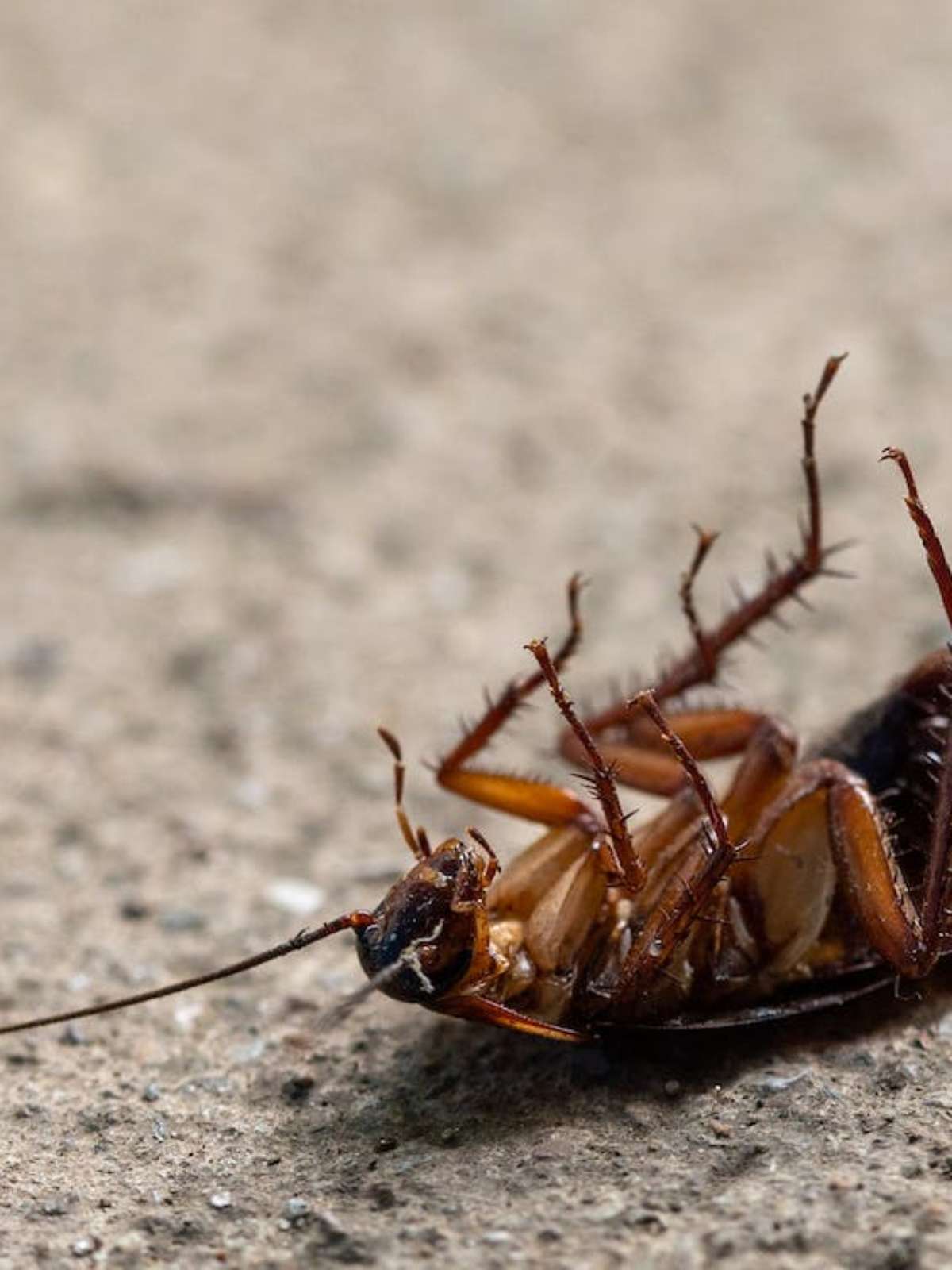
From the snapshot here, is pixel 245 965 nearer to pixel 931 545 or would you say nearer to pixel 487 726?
pixel 487 726

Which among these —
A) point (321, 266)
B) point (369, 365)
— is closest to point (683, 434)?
point (369, 365)

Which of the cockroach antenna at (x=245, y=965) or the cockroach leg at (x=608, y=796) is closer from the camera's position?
the cockroach antenna at (x=245, y=965)

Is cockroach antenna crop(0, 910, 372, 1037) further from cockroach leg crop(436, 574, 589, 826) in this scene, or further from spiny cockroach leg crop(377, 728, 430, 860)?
cockroach leg crop(436, 574, 589, 826)

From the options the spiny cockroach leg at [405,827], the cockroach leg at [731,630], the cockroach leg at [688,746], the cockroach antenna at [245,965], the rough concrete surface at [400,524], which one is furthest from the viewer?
the cockroach leg at [731,630]

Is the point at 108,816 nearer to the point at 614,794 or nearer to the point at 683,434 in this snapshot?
the point at 614,794

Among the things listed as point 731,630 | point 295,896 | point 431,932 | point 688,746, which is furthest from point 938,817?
point 295,896

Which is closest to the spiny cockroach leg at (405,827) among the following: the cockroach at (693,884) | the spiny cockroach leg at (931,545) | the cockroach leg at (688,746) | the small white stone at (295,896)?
the cockroach at (693,884)

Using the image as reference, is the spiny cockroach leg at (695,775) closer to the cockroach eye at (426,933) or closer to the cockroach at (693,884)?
the cockroach at (693,884)
